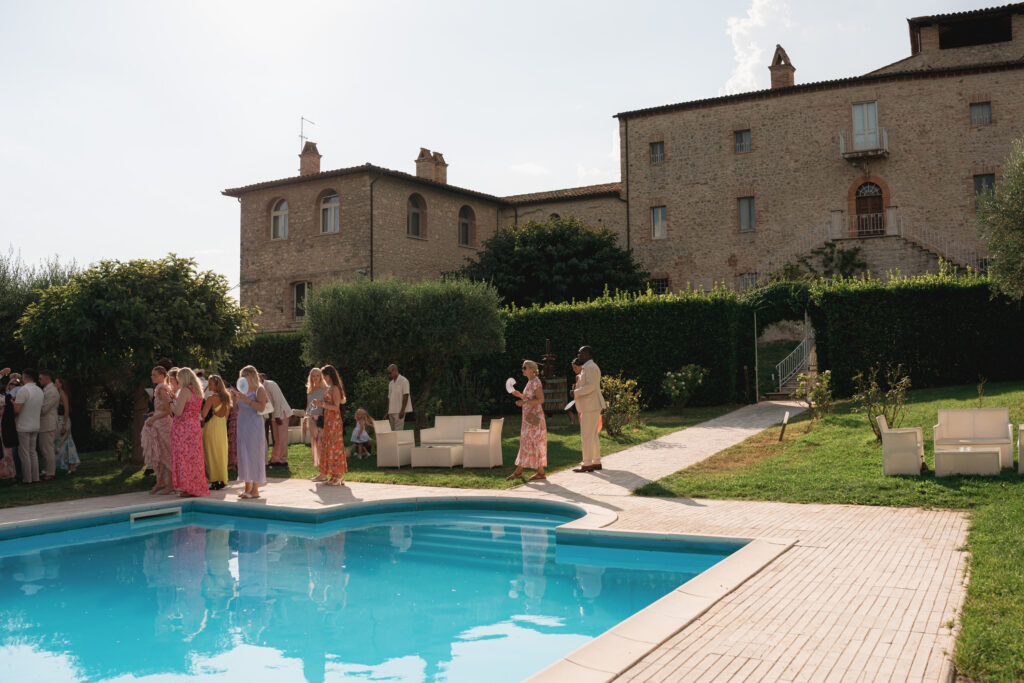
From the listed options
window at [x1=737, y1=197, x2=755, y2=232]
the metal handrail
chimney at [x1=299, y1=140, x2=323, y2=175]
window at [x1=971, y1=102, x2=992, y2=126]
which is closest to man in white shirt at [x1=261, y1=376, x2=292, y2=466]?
the metal handrail

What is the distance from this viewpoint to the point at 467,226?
108 feet

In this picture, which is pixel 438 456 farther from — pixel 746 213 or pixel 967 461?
pixel 746 213

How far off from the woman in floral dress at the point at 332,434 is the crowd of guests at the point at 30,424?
16.3 ft

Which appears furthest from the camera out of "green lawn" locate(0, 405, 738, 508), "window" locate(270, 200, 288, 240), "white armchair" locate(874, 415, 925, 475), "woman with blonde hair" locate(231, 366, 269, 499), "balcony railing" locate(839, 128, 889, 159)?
"window" locate(270, 200, 288, 240)

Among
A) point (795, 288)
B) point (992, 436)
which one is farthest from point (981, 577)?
point (795, 288)

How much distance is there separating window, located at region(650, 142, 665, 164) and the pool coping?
24716 mm

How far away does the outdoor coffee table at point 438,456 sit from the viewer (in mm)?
12664

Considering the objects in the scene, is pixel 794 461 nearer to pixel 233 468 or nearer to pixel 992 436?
pixel 992 436

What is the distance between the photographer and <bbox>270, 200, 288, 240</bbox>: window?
30797 mm

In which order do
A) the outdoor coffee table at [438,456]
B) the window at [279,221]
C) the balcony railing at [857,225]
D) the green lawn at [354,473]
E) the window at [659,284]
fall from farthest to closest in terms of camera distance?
the window at [659,284], the window at [279,221], the balcony railing at [857,225], the outdoor coffee table at [438,456], the green lawn at [354,473]

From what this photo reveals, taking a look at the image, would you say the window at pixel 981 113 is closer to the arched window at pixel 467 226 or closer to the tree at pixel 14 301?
the arched window at pixel 467 226

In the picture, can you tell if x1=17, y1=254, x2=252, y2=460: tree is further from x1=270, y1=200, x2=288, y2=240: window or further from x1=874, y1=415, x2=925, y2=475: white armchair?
x1=270, y1=200, x2=288, y2=240: window

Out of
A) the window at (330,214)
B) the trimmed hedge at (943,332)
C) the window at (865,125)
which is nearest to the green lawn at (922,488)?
the trimmed hedge at (943,332)

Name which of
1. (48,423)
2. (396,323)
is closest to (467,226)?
(396,323)
